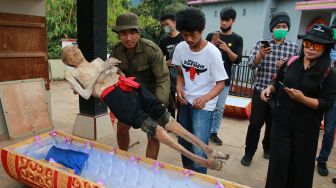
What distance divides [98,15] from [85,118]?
1578mm

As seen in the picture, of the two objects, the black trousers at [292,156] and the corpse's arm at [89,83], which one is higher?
the corpse's arm at [89,83]

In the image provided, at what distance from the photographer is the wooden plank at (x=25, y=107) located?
13.8 feet

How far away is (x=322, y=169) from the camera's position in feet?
11.6

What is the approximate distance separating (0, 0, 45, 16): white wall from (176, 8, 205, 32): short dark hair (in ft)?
9.58

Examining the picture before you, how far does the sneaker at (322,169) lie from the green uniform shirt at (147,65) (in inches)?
85.1

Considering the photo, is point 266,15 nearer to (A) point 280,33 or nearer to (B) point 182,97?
(A) point 280,33

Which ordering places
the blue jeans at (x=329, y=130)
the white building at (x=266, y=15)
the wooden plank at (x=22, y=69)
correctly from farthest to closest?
the white building at (x=266, y=15)
the wooden plank at (x=22, y=69)
the blue jeans at (x=329, y=130)

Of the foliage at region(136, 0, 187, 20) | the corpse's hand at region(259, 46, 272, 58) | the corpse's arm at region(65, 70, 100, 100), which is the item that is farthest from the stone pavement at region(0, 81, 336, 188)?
the foliage at region(136, 0, 187, 20)

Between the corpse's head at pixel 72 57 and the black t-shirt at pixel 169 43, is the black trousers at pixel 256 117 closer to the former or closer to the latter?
the black t-shirt at pixel 169 43

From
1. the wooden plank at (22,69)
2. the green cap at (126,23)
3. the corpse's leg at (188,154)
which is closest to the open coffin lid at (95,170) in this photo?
the corpse's leg at (188,154)

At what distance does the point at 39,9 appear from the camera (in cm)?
449

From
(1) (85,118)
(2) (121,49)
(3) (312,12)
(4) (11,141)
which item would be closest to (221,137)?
(1) (85,118)

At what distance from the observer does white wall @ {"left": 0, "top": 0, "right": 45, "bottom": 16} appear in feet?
13.2

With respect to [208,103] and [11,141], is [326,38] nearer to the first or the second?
[208,103]
